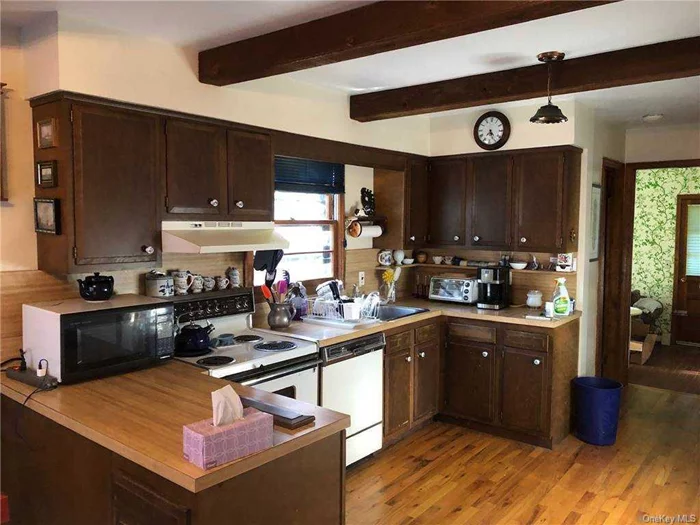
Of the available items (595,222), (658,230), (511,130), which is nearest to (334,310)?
(511,130)

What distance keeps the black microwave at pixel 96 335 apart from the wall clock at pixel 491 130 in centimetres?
291

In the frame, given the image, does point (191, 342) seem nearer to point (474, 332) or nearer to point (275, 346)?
point (275, 346)

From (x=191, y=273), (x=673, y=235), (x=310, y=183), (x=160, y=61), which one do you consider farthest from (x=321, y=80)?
(x=673, y=235)

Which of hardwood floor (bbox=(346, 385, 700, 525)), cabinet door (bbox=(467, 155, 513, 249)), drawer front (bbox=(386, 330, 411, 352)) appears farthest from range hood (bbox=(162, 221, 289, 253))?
cabinet door (bbox=(467, 155, 513, 249))

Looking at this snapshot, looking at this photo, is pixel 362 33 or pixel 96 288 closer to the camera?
pixel 362 33

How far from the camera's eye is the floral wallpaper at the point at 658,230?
7555 mm

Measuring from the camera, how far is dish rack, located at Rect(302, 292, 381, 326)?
12.7 feet

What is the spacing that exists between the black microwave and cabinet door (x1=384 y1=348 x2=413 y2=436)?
1601mm

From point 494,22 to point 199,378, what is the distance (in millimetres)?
1918

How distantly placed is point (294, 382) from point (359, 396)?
0.66m

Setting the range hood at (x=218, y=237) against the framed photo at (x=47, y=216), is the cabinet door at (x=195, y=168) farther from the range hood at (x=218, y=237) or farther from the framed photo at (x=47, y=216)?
the framed photo at (x=47, y=216)

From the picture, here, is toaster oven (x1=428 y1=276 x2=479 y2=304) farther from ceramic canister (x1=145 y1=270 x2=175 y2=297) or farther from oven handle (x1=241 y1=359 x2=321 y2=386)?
ceramic canister (x1=145 y1=270 x2=175 y2=297)

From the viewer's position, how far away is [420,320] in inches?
165

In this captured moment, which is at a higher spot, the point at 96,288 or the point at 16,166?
the point at 16,166
